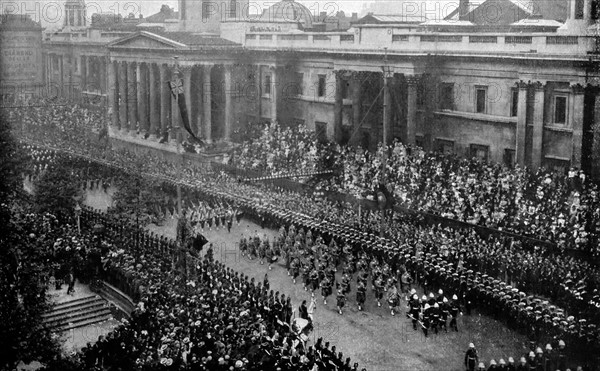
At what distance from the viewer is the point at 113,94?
69.3 metres

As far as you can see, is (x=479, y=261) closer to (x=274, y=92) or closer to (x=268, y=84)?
(x=274, y=92)

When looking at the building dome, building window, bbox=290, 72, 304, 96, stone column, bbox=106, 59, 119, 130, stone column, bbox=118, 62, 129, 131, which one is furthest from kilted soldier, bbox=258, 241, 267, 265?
the building dome

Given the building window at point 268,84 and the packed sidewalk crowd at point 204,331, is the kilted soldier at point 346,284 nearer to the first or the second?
the packed sidewalk crowd at point 204,331

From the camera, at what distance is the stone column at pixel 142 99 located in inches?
2594

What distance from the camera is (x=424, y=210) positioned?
124ft

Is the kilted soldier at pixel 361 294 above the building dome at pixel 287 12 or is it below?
below

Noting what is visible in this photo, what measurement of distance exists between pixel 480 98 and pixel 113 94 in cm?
3713

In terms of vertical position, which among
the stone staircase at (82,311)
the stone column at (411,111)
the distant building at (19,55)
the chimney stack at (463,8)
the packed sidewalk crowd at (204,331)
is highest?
the chimney stack at (463,8)

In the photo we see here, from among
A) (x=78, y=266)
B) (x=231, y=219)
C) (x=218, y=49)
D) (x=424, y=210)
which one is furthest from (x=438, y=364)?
(x=218, y=49)

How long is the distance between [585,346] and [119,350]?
14.5 meters

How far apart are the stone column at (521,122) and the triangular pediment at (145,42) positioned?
27.0 meters

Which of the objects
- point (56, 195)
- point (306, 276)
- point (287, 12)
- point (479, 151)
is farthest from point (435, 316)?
point (287, 12)

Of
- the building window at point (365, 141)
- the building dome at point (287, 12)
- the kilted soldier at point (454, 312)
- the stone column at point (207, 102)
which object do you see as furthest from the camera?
the building dome at point (287, 12)

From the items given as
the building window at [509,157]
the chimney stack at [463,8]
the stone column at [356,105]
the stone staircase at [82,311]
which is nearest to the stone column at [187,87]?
the stone column at [356,105]
